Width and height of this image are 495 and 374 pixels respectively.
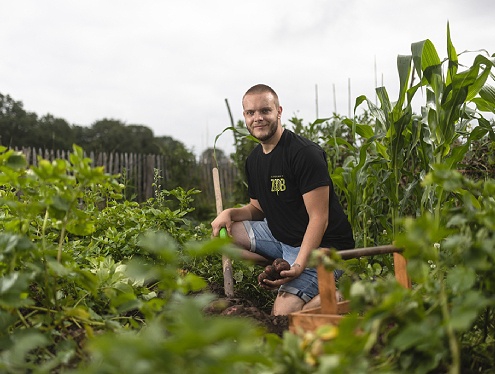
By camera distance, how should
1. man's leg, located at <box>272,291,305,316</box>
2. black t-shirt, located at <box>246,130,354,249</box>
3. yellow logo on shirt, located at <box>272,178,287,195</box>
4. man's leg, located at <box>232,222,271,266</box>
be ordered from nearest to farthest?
man's leg, located at <box>272,291,305,316</box>, black t-shirt, located at <box>246,130,354,249</box>, yellow logo on shirt, located at <box>272,178,287,195</box>, man's leg, located at <box>232,222,271,266</box>

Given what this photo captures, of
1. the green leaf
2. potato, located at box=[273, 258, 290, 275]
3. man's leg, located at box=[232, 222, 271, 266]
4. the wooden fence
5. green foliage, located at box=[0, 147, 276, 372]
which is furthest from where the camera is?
the wooden fence

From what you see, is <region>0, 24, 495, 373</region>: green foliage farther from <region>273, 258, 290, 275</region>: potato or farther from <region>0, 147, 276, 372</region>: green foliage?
<region>273, 258, 290, 275</region>: potato

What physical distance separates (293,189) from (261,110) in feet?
1.61

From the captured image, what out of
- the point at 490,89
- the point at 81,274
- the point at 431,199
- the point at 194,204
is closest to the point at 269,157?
the point at 431,199

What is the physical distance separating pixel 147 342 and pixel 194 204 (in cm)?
754

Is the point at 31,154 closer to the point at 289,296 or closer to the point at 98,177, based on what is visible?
the point at 289,296

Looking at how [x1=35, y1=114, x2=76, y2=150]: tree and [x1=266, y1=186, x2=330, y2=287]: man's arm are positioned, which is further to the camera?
[x1=35, y1=114, x2=76, y2=150]: tree

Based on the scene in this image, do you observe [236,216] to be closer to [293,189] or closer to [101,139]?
[293,189]

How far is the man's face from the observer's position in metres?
2.92

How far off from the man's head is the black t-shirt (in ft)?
0.45

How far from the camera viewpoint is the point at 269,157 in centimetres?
308

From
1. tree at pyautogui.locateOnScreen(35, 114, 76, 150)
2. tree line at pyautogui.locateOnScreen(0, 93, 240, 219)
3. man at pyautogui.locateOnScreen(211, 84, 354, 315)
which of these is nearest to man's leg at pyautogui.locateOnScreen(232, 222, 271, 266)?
man at pyautogui.locateOnScreen(211, 84, 354, 315)

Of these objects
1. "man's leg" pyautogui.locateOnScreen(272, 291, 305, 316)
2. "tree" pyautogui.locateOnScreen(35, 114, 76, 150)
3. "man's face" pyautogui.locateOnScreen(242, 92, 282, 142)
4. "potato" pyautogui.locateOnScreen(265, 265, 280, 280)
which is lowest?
"man's leg" pyautogui.locateOnScreen(272, 291, 305, 316)

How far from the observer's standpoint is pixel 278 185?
300 cm
